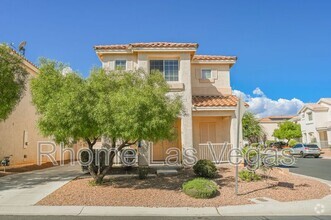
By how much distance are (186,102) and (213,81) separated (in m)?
3.82

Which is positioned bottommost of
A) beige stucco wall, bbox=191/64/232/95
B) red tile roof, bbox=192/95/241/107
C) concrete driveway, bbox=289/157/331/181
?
concrete driveway, bbox=289/157/331/181

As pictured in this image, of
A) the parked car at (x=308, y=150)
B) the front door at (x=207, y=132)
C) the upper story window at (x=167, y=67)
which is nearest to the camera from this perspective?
the upper story window at (x=167, y=67)

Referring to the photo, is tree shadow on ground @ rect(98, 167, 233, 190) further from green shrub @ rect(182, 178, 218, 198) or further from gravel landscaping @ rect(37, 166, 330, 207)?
green shrub @ rect(182, 178, 218, 198)

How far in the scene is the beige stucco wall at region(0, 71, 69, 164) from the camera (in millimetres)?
18672

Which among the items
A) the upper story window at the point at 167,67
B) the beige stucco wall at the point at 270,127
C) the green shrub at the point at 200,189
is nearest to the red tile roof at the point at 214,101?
the upper story window at the point at 167,67

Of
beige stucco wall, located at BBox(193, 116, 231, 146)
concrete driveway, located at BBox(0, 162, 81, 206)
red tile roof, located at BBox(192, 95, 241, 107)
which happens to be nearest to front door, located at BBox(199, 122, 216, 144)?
beige stucco wall, located at BBox(193, 116, 231, 146)

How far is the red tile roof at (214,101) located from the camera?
16.7 meters

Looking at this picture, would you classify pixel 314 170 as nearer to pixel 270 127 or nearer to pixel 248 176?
pixel 248 176

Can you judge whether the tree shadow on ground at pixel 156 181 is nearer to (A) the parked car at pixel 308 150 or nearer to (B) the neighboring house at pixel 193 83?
(B) the neighboring house at pixel 193 83

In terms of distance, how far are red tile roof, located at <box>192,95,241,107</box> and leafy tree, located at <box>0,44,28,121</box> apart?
9493mm

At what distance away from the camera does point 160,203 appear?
9.02 meters

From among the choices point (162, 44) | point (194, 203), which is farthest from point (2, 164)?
point (194, 203)

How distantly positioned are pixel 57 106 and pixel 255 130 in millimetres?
35169

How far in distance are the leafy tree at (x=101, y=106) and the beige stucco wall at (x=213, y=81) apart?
8.09 meters
